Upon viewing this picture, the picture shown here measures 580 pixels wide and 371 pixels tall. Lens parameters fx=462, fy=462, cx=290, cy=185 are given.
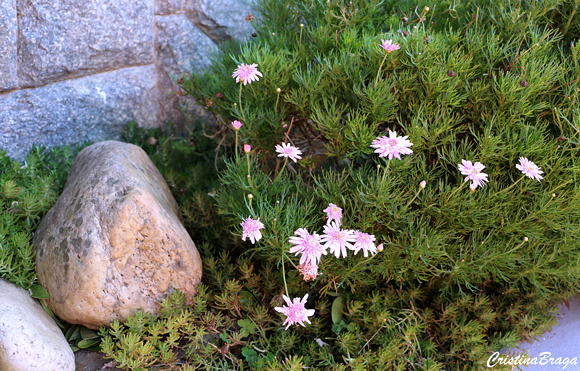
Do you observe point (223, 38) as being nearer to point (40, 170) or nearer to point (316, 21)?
point (316, 21)

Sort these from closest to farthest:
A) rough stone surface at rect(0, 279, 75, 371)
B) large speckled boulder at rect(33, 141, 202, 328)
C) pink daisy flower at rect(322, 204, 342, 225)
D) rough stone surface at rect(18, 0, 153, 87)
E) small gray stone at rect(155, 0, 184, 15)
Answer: rough stone surface at rect(0, 279, 75, 371) → pink daisy flower at rect(322, 204, 342, 225) → large speckled boulder at rect(33, 141, 202, 328) → rough stone surface at rect(18, 0, 153, 87) → small gray stone at rect(155, 0, 184, 15)

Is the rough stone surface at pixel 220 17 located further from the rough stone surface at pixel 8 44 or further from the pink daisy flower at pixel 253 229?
the pink daisy flower at pixel 253 229

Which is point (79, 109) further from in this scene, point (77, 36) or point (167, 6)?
point (167, 6)

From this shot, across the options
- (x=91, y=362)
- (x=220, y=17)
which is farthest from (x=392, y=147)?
(x=220, y=17)

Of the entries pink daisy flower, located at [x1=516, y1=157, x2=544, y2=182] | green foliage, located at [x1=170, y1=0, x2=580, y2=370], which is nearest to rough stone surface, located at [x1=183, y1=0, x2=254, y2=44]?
green foliage, located at [x1=170, y1=0, x2=580, y2=370]

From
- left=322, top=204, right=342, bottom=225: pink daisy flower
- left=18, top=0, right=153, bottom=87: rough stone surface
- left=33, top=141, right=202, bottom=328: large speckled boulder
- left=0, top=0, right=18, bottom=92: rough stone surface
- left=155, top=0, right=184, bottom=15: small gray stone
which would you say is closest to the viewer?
left=322, top=204, right=342, bottom=225: pink daisy flower

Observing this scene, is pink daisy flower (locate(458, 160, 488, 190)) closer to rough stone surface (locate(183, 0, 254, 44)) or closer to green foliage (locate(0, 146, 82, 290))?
green foliage (locate(0, 146, 82, 290))
